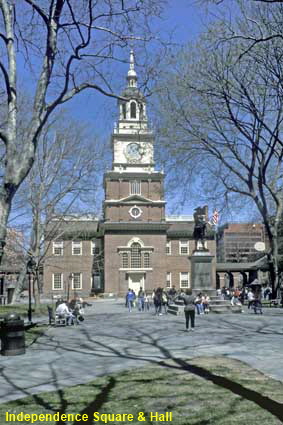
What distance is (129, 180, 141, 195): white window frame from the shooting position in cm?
5866

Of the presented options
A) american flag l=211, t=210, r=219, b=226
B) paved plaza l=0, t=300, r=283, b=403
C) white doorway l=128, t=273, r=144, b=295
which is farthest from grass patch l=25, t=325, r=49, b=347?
white doorway l=128, t=273, r=144, b=295

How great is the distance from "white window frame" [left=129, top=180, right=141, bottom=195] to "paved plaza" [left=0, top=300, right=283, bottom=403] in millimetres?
40508

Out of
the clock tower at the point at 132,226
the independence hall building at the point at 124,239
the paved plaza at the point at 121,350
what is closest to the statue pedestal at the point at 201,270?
the paved plaza at the point at 121,350

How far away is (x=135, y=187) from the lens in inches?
2314

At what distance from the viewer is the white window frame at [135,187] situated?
58656mm

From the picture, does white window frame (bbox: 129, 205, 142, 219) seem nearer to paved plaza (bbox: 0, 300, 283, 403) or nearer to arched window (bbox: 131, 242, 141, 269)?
arched window (bbox: 131, 242, 141, 269)

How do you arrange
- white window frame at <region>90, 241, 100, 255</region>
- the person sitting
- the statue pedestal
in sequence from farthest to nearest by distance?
1. white window frame at <region>90, 241, 100, 255</region>
2. the statue pedestal
3. the person sitting

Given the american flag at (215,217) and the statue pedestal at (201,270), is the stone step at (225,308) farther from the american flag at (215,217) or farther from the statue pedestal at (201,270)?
the american flag at (215,217)

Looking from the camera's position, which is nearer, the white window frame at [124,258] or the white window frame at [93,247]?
the white window frame at [124,258]

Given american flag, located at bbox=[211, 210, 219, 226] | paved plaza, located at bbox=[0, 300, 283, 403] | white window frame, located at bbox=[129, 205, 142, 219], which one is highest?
white window frame, located at bbox=[129, 205, 142, 219]

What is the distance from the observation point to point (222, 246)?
148 meters

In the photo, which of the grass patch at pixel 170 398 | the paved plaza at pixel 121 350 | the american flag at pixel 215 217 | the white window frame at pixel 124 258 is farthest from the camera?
the white window frame at pixel 124 258

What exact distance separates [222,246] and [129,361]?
13977 centimetres

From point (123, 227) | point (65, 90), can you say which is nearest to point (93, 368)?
point (65, 90)
